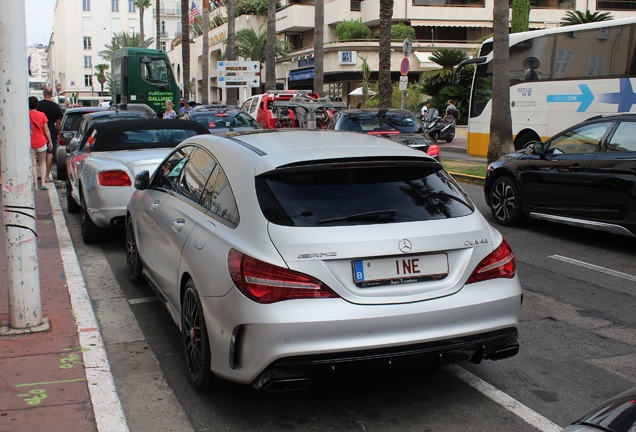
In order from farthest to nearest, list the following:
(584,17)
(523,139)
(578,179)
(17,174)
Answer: (584,17)
(523,139)
(578,179)
(17,174)

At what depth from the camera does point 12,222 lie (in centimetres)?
542

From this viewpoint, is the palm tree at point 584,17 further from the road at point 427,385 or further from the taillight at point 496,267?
the taillight at point 496,267

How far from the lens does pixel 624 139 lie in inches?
348

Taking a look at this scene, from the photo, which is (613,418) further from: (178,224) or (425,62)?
(425,62)

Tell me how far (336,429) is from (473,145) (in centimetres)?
1975

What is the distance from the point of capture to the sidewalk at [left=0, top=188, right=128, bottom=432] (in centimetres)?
416

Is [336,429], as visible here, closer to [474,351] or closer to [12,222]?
[474,351]

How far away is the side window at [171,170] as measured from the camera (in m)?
5.89

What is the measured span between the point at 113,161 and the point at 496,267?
230 inches

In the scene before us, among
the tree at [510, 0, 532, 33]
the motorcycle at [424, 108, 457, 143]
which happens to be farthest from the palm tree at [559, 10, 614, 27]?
the motorcycle at [424, 108, 457, 143]

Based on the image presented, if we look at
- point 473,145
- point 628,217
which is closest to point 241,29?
point 473,145

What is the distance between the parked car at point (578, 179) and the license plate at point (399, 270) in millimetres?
5277

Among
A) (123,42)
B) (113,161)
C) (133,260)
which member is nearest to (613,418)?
(133,260)

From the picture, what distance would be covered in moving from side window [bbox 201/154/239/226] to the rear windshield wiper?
1.94 ft
